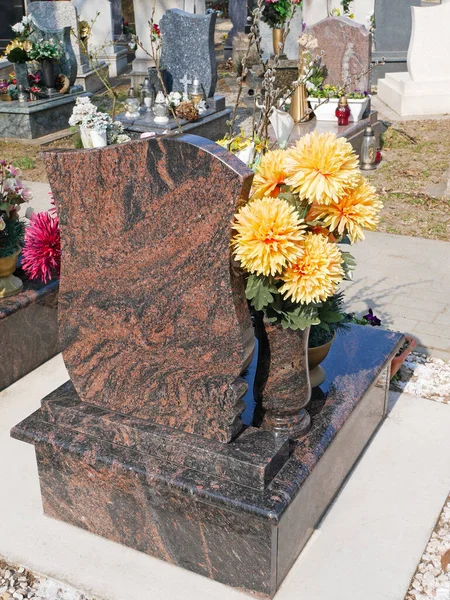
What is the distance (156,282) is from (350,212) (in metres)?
0.78

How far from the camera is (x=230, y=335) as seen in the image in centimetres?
284

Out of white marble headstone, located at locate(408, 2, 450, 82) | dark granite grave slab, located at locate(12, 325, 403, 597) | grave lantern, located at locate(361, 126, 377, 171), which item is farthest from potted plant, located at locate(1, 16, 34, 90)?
dark granite grave slab, located at locate(12, 325, 403, 597)

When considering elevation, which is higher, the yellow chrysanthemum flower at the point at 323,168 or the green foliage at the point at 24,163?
the yellow chrysanthemum flower at the point at 323,168

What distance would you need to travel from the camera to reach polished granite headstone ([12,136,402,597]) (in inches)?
110

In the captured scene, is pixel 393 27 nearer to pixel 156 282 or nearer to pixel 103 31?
pixel 103 31

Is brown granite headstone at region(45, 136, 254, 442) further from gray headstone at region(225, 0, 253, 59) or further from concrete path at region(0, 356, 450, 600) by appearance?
gray headstone at region(225, 0, 253, 59)

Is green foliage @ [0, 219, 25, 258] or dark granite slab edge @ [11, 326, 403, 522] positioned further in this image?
green foliage @ [0, 219, 25, 258]

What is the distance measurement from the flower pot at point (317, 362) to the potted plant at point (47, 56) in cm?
882

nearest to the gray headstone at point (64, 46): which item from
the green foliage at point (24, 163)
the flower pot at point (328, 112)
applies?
the green foliage at point (24, 163)

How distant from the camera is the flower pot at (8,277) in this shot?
14.7 ft

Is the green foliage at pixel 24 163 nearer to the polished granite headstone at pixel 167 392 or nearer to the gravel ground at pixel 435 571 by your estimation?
the polished granite headstone at pixel 167 392

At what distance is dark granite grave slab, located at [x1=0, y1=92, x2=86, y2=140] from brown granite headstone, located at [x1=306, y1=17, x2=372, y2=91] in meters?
3.79

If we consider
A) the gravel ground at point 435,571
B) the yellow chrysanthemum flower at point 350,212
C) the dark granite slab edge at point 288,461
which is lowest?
the gravel ground at point 435,571

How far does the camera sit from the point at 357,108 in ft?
31.0
